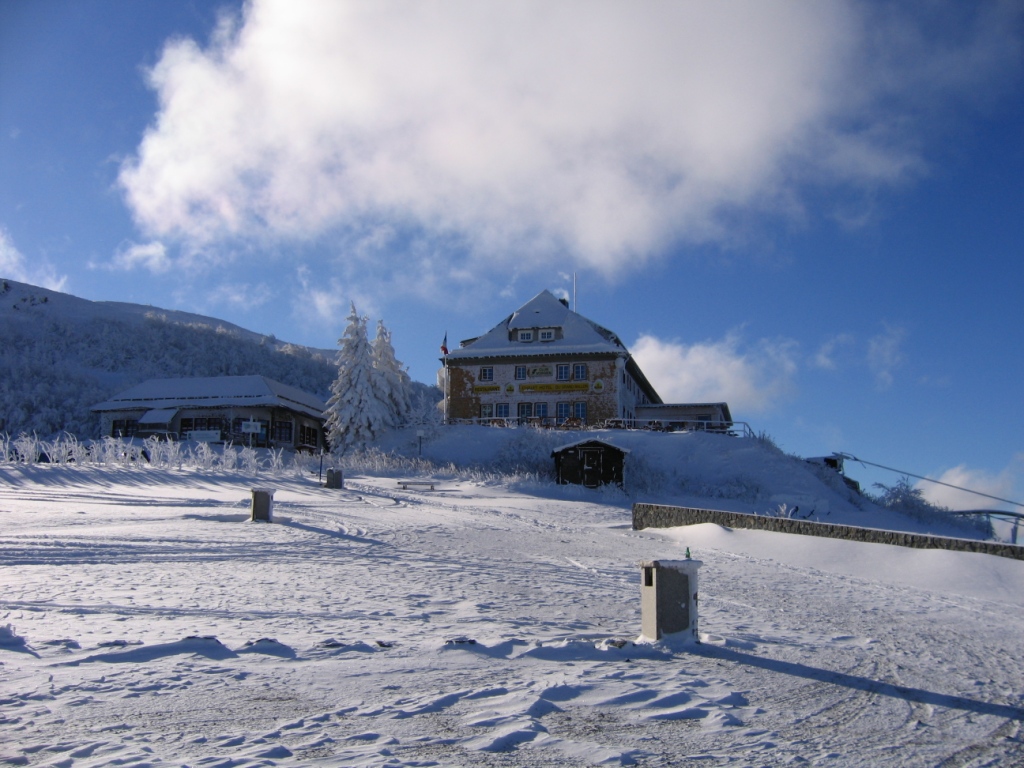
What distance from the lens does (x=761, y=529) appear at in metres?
16.9

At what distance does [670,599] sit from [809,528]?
991 cm

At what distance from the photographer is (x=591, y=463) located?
34.3m

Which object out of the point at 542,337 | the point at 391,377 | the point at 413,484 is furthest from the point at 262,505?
the point at 542,337

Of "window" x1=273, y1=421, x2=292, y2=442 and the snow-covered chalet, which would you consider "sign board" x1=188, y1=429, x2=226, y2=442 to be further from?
the snow-covered chalet

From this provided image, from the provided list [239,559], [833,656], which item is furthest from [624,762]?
[239,559]

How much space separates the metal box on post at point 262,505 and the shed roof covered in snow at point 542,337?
98.1ft

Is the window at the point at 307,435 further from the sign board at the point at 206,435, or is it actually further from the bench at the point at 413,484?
the bench at the point at 413,484

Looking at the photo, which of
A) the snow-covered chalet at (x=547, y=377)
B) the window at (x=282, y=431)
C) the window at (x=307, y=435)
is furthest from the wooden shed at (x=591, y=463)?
the window at (x=307, y=435)

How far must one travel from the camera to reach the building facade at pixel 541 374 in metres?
44.8

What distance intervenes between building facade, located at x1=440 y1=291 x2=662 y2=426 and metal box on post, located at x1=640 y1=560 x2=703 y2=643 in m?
36.5

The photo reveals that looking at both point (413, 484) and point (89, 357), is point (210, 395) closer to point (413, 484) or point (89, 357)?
point (413, 484)

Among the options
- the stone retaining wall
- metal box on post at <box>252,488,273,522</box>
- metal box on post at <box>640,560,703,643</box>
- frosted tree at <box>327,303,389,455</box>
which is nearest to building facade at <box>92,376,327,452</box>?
frosted tree at <box>327,303,389,455</box>

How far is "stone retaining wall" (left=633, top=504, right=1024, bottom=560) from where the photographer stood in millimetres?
12648

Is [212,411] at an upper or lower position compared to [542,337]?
lower
